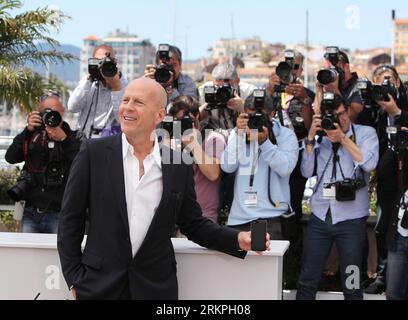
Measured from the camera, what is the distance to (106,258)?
12.5 ft

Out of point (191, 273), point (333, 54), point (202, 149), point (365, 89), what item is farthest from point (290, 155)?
point (191, 273)

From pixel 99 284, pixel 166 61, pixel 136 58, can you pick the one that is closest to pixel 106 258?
Result: pixel 99 284

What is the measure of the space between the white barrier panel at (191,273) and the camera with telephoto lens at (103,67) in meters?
2.75

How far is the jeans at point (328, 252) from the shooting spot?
6191 millimetres

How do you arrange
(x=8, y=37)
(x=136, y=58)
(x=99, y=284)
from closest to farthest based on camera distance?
1. (x=99, y=284)
2. (x=8, y=37)
3. (x=136, y=58)

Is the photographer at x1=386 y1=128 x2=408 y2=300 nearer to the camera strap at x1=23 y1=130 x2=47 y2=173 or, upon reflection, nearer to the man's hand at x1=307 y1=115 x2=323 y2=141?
the man's hand at x1=307 y1=115 x2=323 y2=141

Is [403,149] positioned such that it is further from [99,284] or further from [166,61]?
[99,284]

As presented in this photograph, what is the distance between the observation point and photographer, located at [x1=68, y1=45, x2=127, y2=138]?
6812 millimetres

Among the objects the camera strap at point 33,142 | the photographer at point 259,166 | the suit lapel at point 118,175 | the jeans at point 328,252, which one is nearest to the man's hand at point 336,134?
the photographer at point 259,166

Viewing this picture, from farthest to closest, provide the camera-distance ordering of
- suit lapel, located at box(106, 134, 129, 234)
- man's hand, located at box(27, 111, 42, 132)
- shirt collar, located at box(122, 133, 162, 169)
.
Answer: man's hand, located at box(27, 111, 42, 132)
shirt collar, located at box(122, 133, 162, 169)
suit lapel, located at box(106, 134, 129, 234)

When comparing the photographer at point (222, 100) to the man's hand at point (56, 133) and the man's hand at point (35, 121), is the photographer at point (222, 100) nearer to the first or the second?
the man's hand at point (56, 133)

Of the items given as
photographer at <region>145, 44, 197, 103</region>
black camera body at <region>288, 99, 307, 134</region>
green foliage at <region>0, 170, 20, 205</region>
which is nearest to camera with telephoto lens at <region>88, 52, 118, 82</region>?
photographer at <region>145, 44, 197, 103</region>

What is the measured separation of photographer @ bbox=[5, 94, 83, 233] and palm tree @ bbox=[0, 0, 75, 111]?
263 cm
